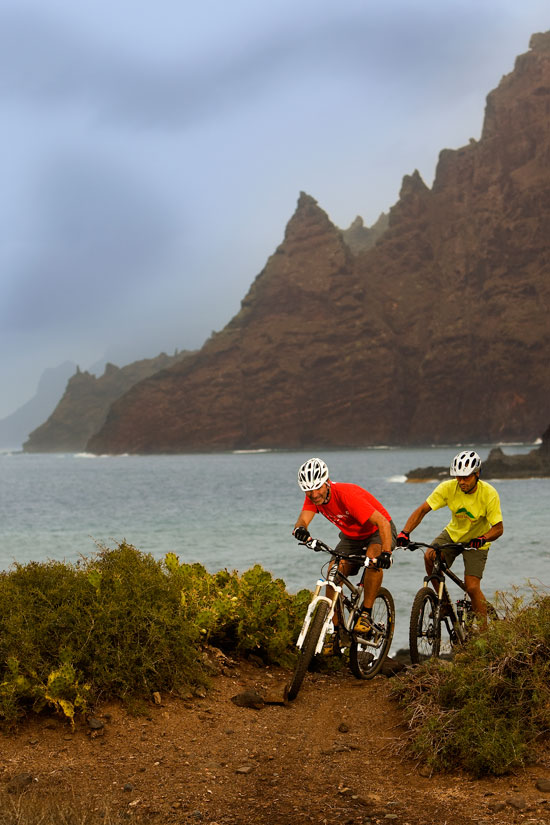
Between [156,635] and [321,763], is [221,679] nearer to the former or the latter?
[156,635]

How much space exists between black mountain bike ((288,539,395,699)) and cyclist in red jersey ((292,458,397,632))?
0.40ft

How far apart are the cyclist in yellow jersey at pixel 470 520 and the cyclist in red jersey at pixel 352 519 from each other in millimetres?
268

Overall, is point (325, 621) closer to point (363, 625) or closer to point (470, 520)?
point (363, 625)

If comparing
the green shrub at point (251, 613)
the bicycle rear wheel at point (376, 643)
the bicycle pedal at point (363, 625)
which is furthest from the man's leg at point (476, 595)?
the green shrub at point (251, 613)

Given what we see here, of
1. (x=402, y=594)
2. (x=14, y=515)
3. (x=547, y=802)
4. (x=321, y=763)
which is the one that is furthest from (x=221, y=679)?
(x=14, y=515)

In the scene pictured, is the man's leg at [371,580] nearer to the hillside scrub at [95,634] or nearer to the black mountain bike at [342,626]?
the black mountain bike at [342,626]

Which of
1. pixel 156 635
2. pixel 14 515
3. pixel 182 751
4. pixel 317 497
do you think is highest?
pixel 317 497

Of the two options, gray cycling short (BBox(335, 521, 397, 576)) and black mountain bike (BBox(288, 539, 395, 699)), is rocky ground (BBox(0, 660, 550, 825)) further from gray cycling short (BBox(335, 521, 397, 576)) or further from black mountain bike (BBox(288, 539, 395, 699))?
gray cycling short (BBox(335, 521, 397, 576))

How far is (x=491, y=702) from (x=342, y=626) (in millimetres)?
1866

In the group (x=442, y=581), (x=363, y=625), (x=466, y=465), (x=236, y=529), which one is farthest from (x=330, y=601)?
(x=236, y=529)

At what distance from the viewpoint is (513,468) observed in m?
96.1

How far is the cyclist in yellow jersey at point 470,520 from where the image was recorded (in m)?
8.02

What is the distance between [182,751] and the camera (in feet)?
21.5

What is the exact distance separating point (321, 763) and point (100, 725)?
6.26 feet
